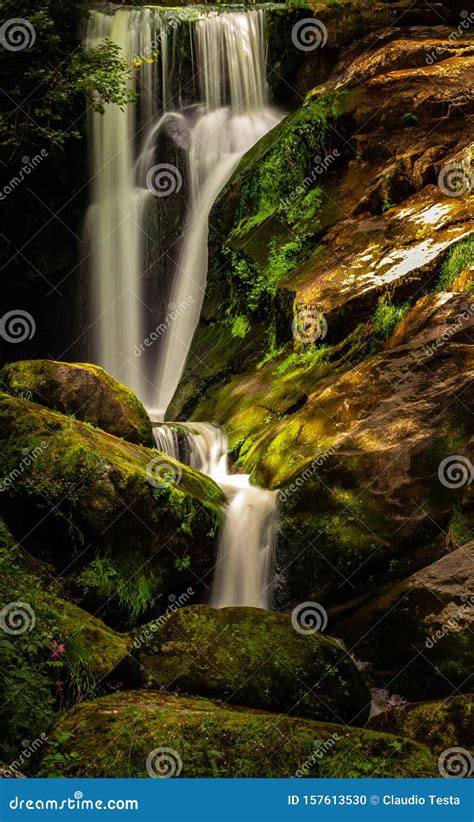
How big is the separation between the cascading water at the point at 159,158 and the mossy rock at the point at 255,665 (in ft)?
25.8

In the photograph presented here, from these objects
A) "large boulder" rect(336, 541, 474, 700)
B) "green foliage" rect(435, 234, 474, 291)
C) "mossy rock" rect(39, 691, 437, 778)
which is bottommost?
"large boulder" rect(336, 541, 474, 700)

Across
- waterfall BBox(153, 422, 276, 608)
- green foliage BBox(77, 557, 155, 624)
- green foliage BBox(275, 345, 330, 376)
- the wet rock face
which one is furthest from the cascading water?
green foliage BBox(77, 557, 155, 624)

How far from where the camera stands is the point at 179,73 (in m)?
17.3

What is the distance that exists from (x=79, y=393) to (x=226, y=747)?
17.0 feet

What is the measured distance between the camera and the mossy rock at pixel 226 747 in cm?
414

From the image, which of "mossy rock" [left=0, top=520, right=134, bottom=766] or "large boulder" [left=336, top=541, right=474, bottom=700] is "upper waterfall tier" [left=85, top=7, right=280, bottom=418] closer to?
"large boulder" [left=336, top=541, right=474, bottom=700]

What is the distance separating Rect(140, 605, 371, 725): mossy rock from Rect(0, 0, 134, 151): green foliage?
387 inches

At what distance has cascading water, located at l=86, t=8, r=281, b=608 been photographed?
48.6 ft

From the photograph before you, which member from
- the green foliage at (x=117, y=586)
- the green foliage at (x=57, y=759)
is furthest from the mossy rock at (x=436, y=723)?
the green foliage at (x=117, y=586)

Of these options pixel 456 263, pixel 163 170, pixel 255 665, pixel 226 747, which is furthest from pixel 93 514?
pixel 163 170

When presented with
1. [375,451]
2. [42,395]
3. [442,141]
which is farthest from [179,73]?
[375,451]

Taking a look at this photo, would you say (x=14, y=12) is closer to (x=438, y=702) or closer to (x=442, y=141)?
(x=442, y=141)

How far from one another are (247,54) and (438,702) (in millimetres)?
15340

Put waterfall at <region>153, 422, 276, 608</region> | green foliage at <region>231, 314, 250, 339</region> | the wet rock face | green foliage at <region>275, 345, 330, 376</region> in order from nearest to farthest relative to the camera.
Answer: the wet rock face
waterfall at <region>153, 422, 276, 608</region>
green foliage at <region>275, 345, 330, 376</region>
green foliage at <region>231, 314, 250, 339</region>
